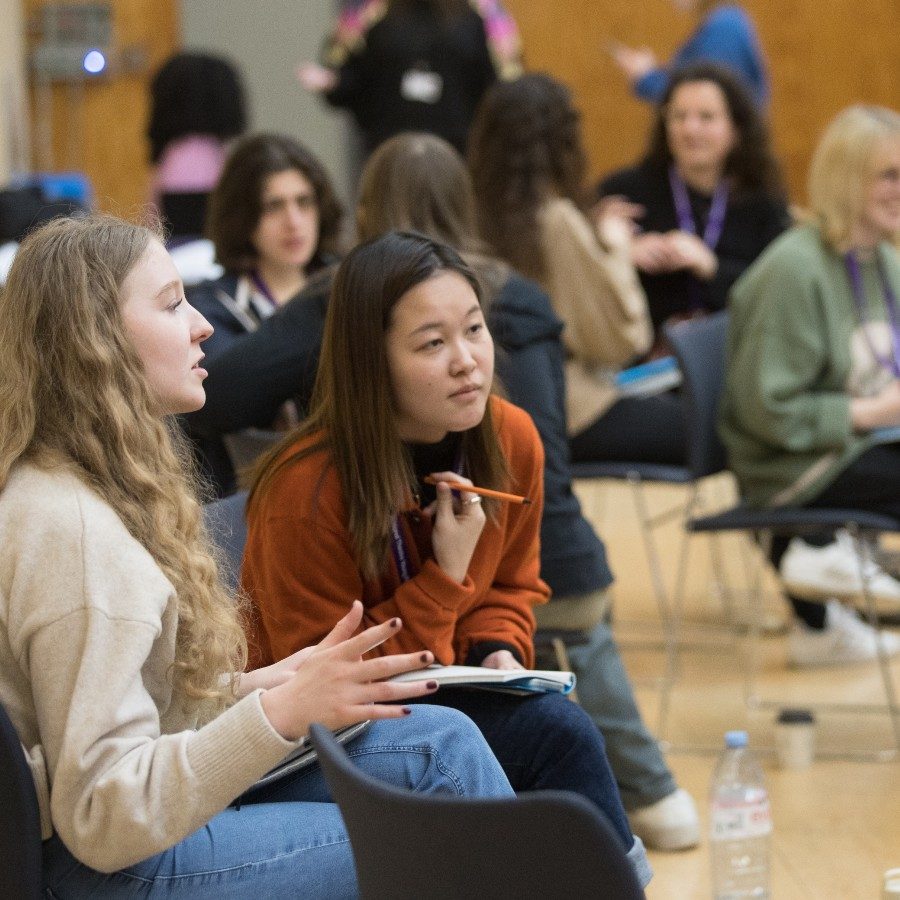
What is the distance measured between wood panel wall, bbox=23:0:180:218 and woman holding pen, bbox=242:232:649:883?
269 inches

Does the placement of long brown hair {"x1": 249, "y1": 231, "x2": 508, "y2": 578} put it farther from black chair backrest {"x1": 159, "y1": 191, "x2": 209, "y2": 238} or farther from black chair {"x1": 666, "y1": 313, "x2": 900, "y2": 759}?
black chair backrest {"x1": 159, "y1": 191, "x2": 209, "y2": 238}

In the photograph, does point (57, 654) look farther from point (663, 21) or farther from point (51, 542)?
point (663, 21)

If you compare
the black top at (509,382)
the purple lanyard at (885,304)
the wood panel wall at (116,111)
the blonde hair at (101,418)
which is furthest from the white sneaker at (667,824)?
the wood panel wall at (116,111)

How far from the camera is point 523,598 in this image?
237 cm

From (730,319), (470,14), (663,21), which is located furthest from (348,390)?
(663,21)

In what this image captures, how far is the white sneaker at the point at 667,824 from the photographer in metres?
3.07

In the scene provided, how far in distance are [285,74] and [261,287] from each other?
202 inches

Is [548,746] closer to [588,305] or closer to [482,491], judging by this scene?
[482,491]

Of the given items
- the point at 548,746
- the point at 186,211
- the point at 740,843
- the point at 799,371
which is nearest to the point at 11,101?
the point at 186,211

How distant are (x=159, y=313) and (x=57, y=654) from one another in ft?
1.36

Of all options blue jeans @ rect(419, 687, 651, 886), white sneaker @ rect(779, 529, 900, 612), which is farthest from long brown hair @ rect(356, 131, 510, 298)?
white sneaker @ rect(779, 529, 900, 612)

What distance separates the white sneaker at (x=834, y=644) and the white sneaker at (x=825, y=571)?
256 mm

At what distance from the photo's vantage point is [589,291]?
429cm

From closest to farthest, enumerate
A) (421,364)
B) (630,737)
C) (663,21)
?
(421,364) → (630,737) → (663,21)
